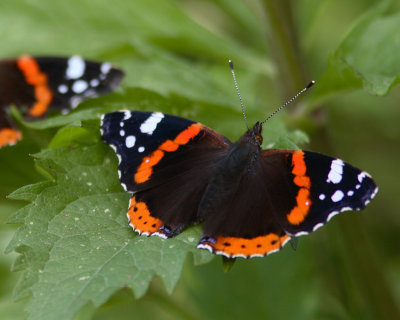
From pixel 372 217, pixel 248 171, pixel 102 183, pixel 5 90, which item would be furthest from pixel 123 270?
pixel 372 217

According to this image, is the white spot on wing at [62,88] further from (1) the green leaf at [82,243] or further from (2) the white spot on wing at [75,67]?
(1) the green leaf at [82,243]

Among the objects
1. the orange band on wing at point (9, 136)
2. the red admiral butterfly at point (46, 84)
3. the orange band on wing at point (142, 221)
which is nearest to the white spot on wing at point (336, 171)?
the orange band on wing at point (142, 221)

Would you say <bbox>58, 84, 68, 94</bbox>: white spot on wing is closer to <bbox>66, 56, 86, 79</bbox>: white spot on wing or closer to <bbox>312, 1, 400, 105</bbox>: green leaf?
<bbox>66, 56, 86, 79</bbox>: white spot on wing

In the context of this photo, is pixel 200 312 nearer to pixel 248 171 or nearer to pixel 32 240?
pixel 248 171

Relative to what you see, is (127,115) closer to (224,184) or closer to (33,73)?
(224,184)

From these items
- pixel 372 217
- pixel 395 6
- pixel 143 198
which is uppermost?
pixel 395 6

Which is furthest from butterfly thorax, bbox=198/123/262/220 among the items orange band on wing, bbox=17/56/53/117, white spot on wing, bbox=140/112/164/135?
orange band on wing, bbox=17/56/53/117

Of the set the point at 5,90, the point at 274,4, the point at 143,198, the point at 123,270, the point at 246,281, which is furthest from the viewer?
the point at 246,281
